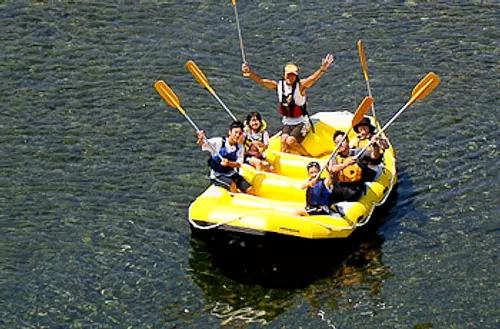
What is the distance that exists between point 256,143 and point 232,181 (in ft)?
2.80

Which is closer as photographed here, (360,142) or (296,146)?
(360,142)

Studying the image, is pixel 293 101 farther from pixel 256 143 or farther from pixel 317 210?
pixel 317 210

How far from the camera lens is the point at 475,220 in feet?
38.9

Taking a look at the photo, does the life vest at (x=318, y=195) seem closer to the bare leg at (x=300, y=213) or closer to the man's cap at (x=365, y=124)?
the bare leg at (x=300, y=213)

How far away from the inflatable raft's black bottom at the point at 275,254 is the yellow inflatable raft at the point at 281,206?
0.10 metres

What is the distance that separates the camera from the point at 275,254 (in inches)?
427

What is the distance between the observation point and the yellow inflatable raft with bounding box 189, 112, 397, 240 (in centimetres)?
1060

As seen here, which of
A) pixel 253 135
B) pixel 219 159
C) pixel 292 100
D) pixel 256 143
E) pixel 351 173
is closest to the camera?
pixel 351 173

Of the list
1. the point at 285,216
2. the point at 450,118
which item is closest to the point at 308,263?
the point at 285,216

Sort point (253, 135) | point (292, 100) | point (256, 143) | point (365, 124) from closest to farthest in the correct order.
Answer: point (365, 124) < point (256, 143) < point (253, 135) < point (292, 100)

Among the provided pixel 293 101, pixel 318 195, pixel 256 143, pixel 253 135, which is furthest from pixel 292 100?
pixel 318 195

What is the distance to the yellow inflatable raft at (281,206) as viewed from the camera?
34.8 ft

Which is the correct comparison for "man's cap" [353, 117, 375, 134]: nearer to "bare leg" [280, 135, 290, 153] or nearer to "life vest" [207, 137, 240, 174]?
"bare leg" [280, 135, 290, 153]

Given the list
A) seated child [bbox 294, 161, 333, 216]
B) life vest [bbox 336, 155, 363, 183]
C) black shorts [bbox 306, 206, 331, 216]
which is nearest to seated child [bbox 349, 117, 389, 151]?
life vest [bbox 336, 155, 363, 183]
